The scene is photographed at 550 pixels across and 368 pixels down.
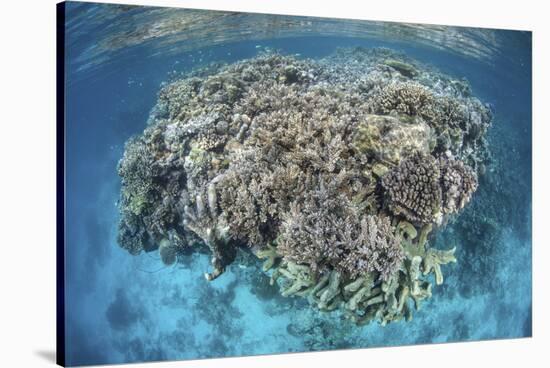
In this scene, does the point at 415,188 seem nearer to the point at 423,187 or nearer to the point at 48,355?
the point at 423,187

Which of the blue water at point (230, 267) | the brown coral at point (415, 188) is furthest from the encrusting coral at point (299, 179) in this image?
the blue water at point (230, 267)

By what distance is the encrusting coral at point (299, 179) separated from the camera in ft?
20.8

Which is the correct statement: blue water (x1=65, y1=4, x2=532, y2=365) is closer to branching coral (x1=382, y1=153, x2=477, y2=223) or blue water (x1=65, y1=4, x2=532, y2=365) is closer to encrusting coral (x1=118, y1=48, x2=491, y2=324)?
encrusting coral (x1=118, y1=48, x2=491, y2=324)

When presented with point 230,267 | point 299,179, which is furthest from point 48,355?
point 299,179

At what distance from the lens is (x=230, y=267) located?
6465 millimetres

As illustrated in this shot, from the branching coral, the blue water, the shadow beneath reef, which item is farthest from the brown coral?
the shadow beneath reef

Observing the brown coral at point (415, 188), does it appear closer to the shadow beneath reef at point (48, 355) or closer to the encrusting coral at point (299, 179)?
the encrusting coral at point (299, 179)

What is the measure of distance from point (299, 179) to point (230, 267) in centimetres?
99

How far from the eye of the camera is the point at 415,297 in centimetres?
694

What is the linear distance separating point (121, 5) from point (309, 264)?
275 cm

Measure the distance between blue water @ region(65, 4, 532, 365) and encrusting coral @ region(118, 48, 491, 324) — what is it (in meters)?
0.16

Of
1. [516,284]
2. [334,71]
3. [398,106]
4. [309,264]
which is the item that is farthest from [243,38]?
[516,284]

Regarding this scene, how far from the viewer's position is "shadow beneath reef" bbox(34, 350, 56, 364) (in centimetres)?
620

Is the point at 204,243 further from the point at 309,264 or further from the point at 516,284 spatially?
the point at 516,284
